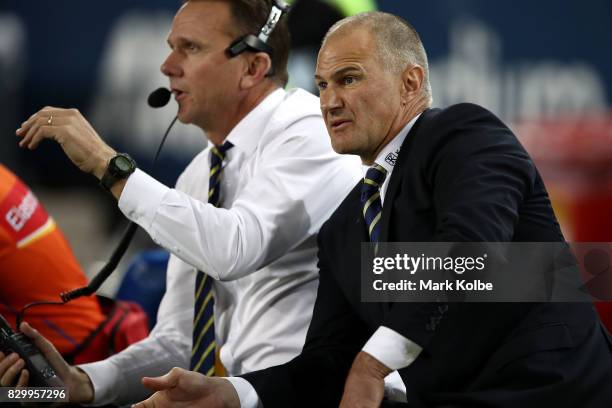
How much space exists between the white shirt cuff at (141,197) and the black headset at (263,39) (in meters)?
0.54

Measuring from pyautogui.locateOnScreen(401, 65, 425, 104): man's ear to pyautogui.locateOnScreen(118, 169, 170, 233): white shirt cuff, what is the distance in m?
0.56

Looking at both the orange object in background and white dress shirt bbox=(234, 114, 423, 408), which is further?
the orange object in background

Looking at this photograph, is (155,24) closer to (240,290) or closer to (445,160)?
(240,290)

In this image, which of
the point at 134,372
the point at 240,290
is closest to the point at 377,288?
the point at 240,290

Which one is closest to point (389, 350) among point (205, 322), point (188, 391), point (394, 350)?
point (394, 350)

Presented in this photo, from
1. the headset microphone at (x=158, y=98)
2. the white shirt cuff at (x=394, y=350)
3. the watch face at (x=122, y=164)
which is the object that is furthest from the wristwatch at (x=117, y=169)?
the white shirt cuff at (x=394, y=350)

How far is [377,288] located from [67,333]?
42.7 inches

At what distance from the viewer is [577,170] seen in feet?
15.8

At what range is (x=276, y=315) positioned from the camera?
244 centimetres

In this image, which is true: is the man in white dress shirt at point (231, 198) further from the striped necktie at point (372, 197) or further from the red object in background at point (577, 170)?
the red object in background at point (577, 170)

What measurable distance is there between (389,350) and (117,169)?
0.81 m

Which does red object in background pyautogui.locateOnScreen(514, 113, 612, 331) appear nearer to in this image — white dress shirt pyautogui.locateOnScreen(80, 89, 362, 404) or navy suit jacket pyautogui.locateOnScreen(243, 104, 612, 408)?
white dress shirt pyautogui.locateOnScreen(80, 89, 362, 404)

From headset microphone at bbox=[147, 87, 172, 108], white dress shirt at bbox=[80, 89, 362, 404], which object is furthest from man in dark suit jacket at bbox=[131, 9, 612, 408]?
headset microphone at bbox=[147, 87, 172, 108]

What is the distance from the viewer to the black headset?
263 cm
